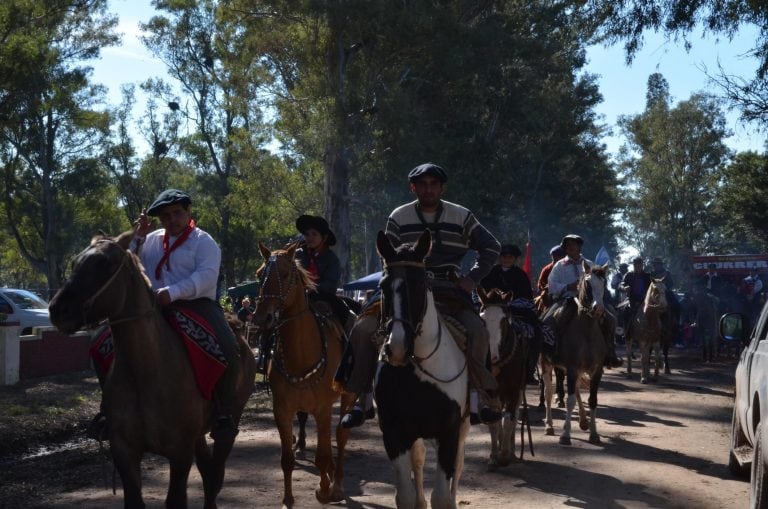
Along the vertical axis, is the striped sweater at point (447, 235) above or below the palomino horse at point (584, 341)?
above

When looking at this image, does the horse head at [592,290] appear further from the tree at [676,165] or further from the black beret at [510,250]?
the tree at [676,165]

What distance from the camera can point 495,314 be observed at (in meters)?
11.1

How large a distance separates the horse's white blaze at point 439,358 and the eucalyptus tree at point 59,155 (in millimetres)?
16798

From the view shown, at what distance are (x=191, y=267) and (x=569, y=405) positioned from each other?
6.86m

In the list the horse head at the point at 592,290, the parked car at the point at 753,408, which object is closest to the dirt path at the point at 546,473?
the parked car at the point at 753,408

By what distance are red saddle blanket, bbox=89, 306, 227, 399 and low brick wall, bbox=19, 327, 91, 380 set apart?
12162 mm

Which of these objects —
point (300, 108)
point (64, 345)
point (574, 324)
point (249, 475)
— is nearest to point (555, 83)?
point (300, 108)

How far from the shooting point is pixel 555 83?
51188mm

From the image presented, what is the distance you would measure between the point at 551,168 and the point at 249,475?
50.7 metres

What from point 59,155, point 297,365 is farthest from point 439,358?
point 59,155

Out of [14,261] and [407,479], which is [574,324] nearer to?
[407,479]

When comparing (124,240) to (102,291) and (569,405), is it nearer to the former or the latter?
(102,291)

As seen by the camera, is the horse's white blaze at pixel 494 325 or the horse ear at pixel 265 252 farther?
the horse's white blaze at pixel 494 325

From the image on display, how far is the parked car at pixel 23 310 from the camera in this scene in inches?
969
